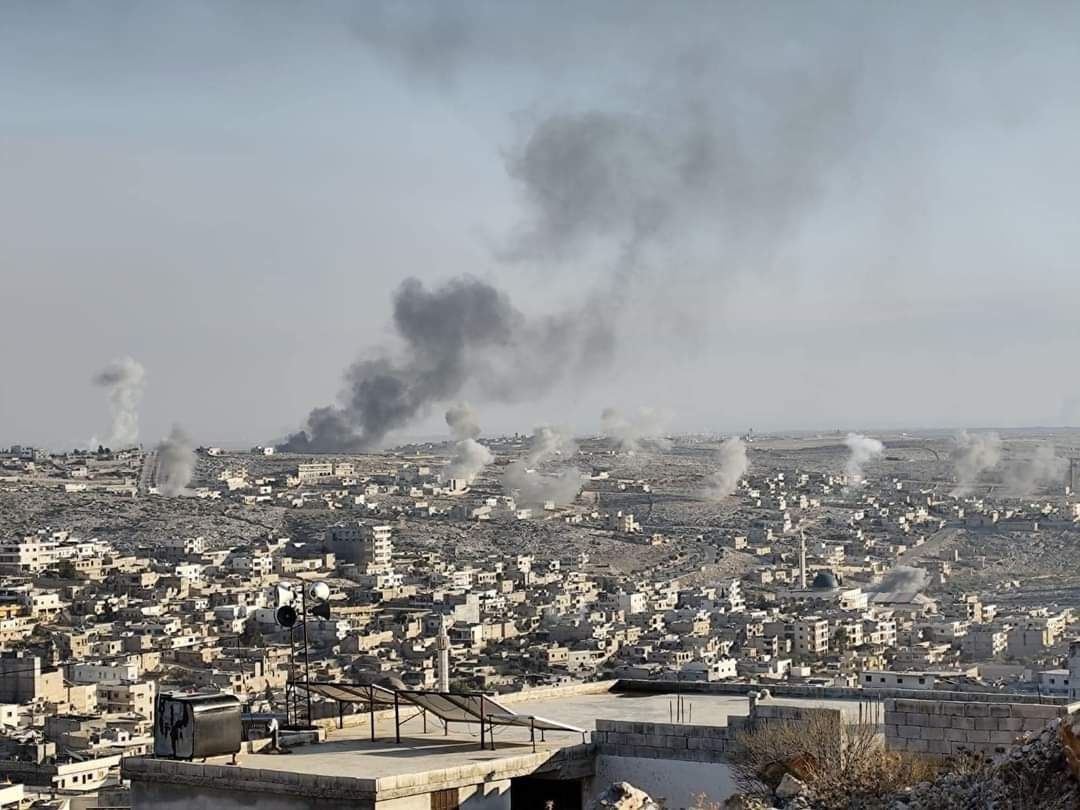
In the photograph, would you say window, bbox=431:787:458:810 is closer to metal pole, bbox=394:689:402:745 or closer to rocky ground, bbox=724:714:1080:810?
metal pole, bbox=394:689:402:745

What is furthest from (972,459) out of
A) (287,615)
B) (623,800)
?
(623,800)

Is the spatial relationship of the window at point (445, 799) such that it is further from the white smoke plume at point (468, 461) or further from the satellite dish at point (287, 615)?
the white smoke plume at point (468, 461)

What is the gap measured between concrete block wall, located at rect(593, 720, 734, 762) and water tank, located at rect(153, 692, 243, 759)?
4.67 feet

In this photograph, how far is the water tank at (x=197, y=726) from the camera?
7738mm

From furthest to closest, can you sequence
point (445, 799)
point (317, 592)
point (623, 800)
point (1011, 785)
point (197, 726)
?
point (317, 592)
point (197, 726)
point (445, 799)
point (623, 800)
point (1011, 785)

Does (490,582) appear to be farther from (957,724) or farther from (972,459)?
(972,459)

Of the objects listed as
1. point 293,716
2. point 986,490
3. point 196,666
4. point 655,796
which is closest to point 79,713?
point 196,666

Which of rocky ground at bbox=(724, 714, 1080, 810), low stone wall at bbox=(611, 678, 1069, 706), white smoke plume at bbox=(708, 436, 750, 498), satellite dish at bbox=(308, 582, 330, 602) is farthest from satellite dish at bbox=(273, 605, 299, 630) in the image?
white smoke plume at bbox=(708, 436, 750, 498)

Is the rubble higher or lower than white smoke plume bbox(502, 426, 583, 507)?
lower

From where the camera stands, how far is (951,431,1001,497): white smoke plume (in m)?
114

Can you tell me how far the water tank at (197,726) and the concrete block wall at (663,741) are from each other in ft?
4.67

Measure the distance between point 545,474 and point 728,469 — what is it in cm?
1161

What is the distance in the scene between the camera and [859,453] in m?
134

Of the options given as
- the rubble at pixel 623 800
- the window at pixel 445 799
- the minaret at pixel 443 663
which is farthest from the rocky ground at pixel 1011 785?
the minaret at pixel 443 663
